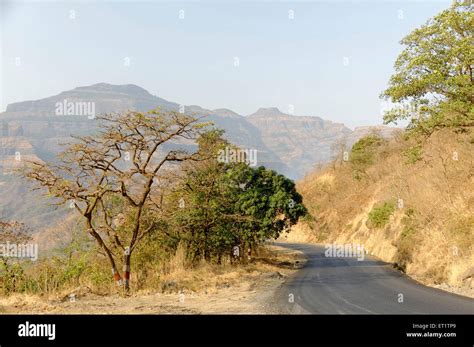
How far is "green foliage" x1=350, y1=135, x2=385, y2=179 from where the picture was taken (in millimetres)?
70812

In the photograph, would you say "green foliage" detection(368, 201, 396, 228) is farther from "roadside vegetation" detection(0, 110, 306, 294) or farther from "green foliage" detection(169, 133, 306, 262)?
"roadside vegetation" detection(0, 110, 306, 294)

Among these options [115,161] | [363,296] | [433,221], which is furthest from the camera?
[433,221]

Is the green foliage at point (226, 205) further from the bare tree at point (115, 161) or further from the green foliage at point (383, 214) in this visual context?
the green foliage at point (383, 214)

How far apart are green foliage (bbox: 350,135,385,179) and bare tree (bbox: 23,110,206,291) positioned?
57.0 meters

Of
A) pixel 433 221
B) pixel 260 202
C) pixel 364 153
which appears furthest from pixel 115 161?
pixel 364 153

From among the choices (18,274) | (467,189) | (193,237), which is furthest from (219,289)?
(467,189)

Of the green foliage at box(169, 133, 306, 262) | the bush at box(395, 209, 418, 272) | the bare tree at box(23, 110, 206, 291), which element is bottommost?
the bush at box(395, 209, 418, 272)

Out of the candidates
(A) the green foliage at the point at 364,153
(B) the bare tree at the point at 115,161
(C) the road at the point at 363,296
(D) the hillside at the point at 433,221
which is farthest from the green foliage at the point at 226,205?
(A) the green foliage at the point at 364,153

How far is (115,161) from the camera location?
1680 cm

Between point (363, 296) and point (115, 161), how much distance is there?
10.1 metres

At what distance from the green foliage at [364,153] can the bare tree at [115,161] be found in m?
57.0

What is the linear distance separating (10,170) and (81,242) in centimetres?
497

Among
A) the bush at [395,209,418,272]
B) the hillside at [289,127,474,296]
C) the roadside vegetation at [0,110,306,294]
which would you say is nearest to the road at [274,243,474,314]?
the hillside at [289,127,474,296]

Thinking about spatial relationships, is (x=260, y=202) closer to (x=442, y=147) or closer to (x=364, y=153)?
(x=442, y=147)
